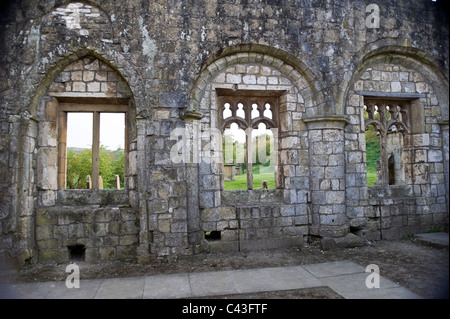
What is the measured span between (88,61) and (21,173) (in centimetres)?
225

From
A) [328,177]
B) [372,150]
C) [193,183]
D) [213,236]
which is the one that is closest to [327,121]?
[328,177]

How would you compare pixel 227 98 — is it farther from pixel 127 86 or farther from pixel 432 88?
pixel 432 88

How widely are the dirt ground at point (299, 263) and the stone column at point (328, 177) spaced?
47 cm

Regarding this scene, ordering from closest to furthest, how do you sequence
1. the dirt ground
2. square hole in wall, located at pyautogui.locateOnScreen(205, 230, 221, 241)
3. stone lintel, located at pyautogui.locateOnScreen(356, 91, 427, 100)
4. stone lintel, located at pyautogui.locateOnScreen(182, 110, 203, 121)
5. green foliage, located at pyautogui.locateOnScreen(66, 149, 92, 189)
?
the dirt ground → stone lintel, located at pyautogui.locateOnScreen(182, 110, 203, 121) → square hole in wall, located at pyautogui.locateOnScreen(205, 230, 221, 241) → stone lintel, located at pyautogui.locateOnScreen(356, 91, 427, 100) → green foliage, located at pyautogui.locateOnScreen(66, 149, 92, 189)

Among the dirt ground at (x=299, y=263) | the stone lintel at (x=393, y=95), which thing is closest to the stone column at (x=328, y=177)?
the dirt ground at (x=299, y=263)

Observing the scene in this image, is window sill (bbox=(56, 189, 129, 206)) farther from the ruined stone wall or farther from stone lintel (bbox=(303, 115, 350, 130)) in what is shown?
stone lintel (bbox=(303, 115, 350, 130))

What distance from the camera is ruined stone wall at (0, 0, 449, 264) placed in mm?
4754

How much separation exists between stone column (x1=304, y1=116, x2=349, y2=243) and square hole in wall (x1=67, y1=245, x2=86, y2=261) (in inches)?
171

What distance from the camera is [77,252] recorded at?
515 cm

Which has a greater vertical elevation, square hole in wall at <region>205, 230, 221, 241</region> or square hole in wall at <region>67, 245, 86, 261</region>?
square hole in wall at <region>205, 230, 221, 241</region>

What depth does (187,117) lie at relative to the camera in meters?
4.99

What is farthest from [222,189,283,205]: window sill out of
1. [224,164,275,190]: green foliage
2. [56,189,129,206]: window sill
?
[224,164,275,190]: green foliage

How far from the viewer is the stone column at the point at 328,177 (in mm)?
5402

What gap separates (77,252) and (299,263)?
4.02m
